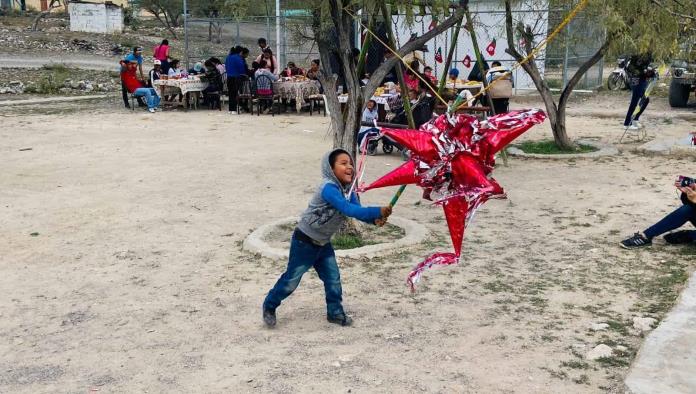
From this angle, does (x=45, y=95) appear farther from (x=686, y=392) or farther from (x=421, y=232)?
(x=686, y=392)

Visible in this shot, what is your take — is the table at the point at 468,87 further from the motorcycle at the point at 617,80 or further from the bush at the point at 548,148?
the motorcycle at the point at 617,80

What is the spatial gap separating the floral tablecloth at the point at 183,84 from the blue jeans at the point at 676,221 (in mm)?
13379

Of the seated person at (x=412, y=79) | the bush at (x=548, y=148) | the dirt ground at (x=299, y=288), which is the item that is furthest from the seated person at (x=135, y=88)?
the bush at (x=548, y=148)

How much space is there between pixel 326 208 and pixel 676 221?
12.3ft

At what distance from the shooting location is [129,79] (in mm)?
18531

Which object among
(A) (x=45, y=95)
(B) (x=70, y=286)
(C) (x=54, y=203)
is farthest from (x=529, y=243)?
(A) (x=45, y=95)

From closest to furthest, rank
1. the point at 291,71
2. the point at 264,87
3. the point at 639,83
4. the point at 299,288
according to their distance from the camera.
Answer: the point at 299,288 → the point at 639,83 → the point at 264,87 → the point at 291,71

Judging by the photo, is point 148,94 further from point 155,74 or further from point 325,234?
point 325,234

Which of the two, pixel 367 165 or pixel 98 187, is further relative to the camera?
pixel 367 165

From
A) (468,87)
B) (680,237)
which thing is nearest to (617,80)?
(468,87)

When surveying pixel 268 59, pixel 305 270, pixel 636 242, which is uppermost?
pixel 268 59

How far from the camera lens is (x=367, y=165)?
37.6 feet

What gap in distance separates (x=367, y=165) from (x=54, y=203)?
15.1ft

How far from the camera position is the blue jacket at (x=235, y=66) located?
57.8ft
